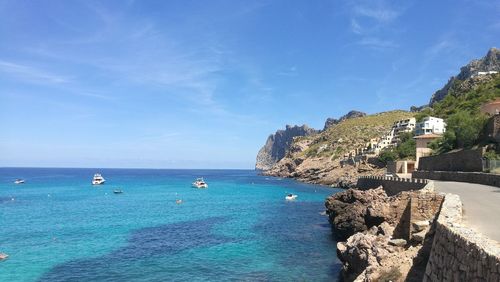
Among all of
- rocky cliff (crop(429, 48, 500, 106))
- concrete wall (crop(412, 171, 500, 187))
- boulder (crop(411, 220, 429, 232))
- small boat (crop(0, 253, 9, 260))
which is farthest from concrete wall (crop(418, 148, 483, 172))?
rocky cliff (crop(429, 48, 500, 106))

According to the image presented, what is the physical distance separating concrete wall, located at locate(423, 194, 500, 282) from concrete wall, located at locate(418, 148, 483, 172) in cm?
3138

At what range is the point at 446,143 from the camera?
59.8 metres

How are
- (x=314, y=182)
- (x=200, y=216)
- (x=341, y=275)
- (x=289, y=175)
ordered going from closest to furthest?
(x=341, y=275) → (x=200, y=216) → (x=314, y=182) → (x=289, y=175)

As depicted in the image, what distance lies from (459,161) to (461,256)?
38949mm

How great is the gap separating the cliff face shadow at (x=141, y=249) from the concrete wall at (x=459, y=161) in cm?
2458

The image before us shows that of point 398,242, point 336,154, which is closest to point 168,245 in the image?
point 398,242

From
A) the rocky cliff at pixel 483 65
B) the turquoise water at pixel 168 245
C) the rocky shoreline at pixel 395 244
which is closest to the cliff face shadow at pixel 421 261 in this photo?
the rocky shoreline at pixel 395 244

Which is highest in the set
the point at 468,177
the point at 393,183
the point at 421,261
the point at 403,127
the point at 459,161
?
the point at 403,127

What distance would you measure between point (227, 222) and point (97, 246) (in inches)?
684

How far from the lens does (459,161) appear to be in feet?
142

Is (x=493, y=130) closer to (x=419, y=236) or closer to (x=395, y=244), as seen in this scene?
(x=395, y=244)

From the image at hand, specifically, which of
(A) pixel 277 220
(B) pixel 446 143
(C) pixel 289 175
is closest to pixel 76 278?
(A) pixel 277 220

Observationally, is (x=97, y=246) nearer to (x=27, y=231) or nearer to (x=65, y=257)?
(x=65, y=257)

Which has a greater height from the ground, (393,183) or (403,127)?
(403,127)
